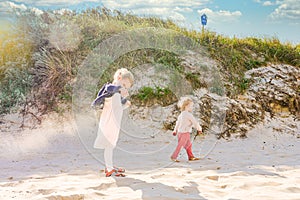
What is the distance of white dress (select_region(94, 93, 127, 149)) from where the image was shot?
209 inches

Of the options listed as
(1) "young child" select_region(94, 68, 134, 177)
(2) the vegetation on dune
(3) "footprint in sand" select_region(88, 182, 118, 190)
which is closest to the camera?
(3) "footprint in sand" select_region(88, 182, 118, 190)

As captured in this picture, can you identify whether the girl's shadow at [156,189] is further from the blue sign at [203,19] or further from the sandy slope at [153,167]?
the blue sign at [203,19]

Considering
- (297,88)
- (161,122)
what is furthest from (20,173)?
(297,88)

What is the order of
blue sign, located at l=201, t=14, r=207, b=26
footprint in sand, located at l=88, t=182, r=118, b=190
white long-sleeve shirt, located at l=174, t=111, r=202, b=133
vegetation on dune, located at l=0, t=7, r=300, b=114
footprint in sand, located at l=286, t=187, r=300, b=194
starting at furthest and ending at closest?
blue sign, located at l=201, t=14, r=207, b=26
vegetation on dune, located at l=0, t=7, r=300, b=114
white long-sleeve shirt, located at l=174, t=111, r=202, b=133
footprint in sand, located at l=88, t=182, r=118, b=190
footprint in sand, located at l=286, t=187, r=300, b=194

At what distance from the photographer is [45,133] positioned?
311 inches

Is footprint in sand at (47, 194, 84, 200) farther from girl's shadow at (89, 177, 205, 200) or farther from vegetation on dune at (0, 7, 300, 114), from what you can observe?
vegetation on dune at (0, 7, 300, 114)

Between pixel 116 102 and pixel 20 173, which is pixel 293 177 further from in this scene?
pixel 20 173

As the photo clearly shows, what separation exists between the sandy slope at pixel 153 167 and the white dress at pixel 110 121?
522mm

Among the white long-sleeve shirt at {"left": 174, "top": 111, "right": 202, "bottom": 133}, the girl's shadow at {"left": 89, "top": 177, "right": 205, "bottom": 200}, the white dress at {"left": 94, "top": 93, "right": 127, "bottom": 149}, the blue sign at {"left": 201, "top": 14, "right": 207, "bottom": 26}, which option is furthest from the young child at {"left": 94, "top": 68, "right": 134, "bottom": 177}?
the blue sign at {"left": 201, "top": 14, "right": 207, "bottom": 26}

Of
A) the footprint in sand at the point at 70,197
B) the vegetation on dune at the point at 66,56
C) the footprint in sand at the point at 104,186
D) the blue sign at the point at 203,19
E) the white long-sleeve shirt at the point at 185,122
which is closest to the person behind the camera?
the footprint in sand at the point at 70,197

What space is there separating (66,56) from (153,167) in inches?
175

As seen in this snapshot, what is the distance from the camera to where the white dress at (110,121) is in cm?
532

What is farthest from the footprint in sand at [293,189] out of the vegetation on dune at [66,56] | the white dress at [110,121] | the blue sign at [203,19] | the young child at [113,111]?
the blue sign at [203,19]

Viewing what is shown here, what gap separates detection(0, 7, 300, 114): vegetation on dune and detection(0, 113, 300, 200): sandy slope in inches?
42.4
